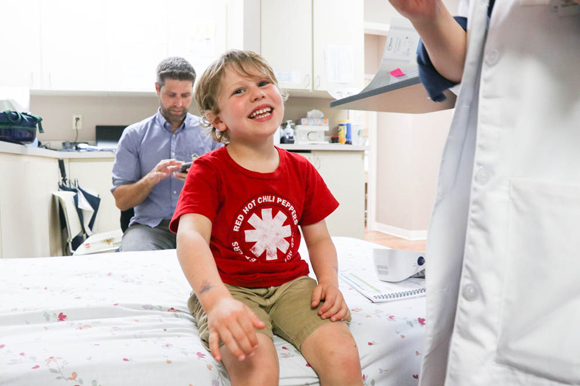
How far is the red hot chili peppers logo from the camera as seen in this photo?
0.96 metres

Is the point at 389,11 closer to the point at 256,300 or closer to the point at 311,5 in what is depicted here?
the point at 311,5

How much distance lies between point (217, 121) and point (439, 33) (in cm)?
59

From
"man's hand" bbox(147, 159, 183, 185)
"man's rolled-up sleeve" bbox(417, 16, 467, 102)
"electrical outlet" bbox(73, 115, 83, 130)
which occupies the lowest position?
"man's hand" bbox(147, 159, 183, 185)

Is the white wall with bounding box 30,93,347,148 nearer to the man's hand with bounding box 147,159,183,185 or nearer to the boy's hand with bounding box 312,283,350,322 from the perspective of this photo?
the man's hand with bounding box 147,159,183,185

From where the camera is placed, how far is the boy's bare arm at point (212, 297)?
697 mm

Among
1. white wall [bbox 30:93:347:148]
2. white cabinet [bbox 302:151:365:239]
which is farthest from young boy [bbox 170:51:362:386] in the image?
white wall [bbox 30:93:347:148]

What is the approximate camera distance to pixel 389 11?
16.5 ft

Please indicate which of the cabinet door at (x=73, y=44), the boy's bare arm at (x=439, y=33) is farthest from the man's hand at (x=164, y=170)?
the cabinet door at (x=73, y=44)

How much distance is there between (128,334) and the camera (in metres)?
0.83

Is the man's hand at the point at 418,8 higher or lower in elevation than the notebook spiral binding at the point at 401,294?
higher

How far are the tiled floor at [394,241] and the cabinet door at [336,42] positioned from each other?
5.93ft

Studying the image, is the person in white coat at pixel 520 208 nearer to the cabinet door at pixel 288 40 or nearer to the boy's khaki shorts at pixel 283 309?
the boy's khaki shorts at pixel 283 309

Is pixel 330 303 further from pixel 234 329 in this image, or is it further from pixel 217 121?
pixel 217 121

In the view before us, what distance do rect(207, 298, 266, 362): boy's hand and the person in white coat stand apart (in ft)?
0.87
